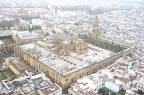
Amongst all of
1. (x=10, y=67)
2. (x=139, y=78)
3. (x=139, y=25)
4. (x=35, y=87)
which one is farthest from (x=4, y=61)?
(x=139, y=25)

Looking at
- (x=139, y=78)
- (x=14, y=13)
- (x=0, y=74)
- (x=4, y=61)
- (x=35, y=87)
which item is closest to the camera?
(x=35, y=87)

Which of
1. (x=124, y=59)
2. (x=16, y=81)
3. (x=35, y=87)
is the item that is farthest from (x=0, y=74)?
(x=124, y=59)

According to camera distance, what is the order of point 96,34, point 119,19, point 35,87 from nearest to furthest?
1. point 35,87
2. point 96,34
3. point 119,19

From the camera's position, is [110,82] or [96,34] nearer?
[110,82]

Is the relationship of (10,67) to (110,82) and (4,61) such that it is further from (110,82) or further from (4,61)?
(110,82)

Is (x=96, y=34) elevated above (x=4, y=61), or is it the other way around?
(x=96, y=34)

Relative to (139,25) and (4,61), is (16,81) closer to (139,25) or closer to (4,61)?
(4,61)
